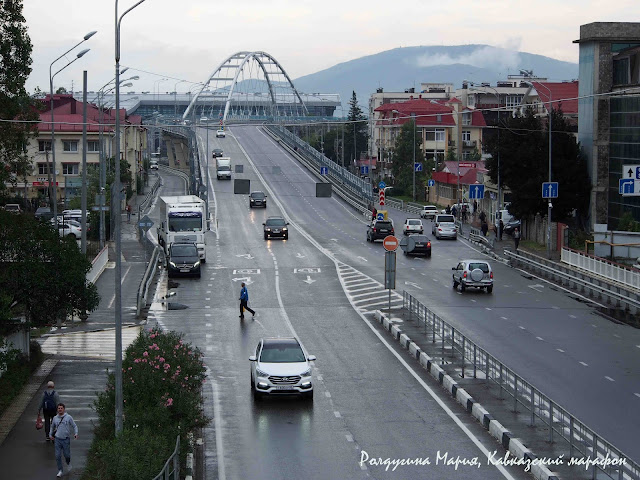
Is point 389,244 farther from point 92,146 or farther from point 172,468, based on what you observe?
point 92,146

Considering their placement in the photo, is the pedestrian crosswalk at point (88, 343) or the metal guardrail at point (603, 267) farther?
the metal guardrail at point (603, 267)

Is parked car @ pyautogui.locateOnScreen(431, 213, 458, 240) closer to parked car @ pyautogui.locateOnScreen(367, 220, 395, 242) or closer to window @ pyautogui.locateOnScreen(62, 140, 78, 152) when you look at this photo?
parked car @ pyautogui.locateOnScreen(367, 220, 395, 242)

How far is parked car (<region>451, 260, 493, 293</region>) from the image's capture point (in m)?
45.3

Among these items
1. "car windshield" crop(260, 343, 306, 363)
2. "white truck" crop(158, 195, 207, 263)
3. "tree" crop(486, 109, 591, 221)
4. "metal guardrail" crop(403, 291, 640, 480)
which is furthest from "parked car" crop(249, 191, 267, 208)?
"car windshield" crop(260, 343, 306, 363)

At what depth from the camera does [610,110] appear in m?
64.0

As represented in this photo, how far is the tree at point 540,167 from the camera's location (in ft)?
212

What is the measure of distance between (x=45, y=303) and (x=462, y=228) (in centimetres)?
5256

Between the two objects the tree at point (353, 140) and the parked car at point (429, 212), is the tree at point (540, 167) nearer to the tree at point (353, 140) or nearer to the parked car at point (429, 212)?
the parked car at point (429, 212)

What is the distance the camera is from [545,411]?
21234 mm

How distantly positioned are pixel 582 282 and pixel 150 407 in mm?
32122

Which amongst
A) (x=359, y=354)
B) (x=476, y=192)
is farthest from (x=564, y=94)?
(x=359, y=354)

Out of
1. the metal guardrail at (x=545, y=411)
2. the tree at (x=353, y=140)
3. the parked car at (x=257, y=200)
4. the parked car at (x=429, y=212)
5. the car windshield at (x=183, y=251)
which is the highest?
the tree at (x=353, y=140)

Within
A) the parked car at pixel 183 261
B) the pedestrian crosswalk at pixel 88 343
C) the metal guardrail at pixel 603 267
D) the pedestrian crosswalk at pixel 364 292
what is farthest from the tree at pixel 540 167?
the pedestrian crosswalk at pixel 88 343

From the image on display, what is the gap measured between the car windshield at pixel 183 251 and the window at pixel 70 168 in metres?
51.2
